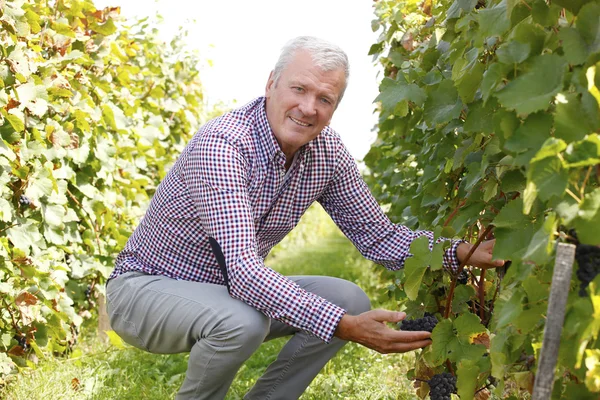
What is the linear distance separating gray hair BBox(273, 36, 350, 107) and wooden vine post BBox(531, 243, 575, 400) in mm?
1489

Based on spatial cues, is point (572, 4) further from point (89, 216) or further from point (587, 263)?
point (89, 216)

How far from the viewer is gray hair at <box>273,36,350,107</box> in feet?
8.53

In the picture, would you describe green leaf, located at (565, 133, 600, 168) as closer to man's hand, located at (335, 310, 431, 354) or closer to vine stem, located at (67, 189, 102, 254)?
man's hand, located at (335, 310, 431, 354)

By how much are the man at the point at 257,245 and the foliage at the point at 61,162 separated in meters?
0.65

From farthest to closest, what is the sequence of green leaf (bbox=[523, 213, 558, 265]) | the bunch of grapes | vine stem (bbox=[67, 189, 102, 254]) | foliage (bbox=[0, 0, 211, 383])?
1. the bunch of grapes
2. vine stem (bbox=[67, 189, 102, 254])
3. foliage (bbox=[0, 0, 211, 383])
4. green leaf (bbox=[523, 213, 558, 265])

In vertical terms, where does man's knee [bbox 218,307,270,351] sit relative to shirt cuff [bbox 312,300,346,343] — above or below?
below

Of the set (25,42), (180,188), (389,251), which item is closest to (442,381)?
(389,251)

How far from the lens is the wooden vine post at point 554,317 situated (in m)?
1.26

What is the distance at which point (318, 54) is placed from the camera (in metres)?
2.60

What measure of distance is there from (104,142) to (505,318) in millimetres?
3010

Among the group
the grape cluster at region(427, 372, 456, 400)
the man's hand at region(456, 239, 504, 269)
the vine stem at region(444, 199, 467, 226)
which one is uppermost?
the vine stem at region(444, 199, 467, 226)

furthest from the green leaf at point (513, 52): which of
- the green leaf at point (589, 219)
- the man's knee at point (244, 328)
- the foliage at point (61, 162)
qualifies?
the foliage at point (61, 162)

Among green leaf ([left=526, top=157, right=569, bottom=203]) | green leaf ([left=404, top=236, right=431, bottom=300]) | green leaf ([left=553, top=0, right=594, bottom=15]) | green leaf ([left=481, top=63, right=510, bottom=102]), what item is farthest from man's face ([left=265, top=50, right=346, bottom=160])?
green leaf ([left=526, top=157, right=569, bottom=203])

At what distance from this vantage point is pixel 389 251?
280 cm
